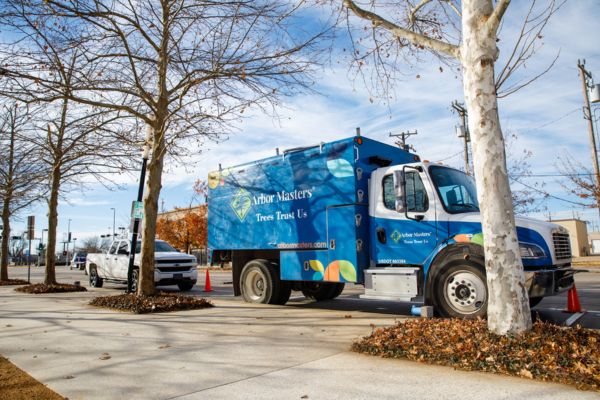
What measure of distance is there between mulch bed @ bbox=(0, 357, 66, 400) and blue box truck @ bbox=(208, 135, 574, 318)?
5420 millimetres

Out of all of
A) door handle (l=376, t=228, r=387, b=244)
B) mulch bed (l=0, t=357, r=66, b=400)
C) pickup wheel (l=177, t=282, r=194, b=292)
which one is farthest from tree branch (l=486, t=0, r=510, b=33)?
pickup wheel (l=177, t=282, r=194, b=292)

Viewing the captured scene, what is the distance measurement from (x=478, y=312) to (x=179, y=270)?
1089cm

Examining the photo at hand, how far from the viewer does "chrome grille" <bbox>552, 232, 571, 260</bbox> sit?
746 centimetres

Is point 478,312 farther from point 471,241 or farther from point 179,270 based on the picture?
point 179,270

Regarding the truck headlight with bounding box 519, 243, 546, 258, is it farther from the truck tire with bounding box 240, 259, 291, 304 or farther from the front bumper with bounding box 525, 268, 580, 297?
the truck tire with bounding box 240, 259, 291, 304

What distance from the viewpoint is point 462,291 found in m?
7.22

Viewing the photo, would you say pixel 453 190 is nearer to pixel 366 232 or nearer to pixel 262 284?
pixel 366 232

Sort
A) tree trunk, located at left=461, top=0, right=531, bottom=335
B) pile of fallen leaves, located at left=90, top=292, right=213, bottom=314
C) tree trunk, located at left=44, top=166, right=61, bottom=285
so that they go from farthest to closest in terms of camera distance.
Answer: tree trunk, located at left=44, top=166, right=61, bottom=285
pile of fallen leaves, located at left=90, top=292, right=213, bottom=314
tree trunk, located at left=461, top=0, right=531, bottom=335

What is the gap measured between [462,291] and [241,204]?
5793 mm

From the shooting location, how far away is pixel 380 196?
870 centimetres

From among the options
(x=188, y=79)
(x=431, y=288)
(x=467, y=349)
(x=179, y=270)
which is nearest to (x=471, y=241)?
(x=431, y=288)

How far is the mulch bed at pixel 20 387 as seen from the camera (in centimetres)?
429

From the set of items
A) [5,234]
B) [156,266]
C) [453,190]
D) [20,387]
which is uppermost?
[5,234]

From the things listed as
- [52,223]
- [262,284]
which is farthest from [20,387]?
[52,223]
